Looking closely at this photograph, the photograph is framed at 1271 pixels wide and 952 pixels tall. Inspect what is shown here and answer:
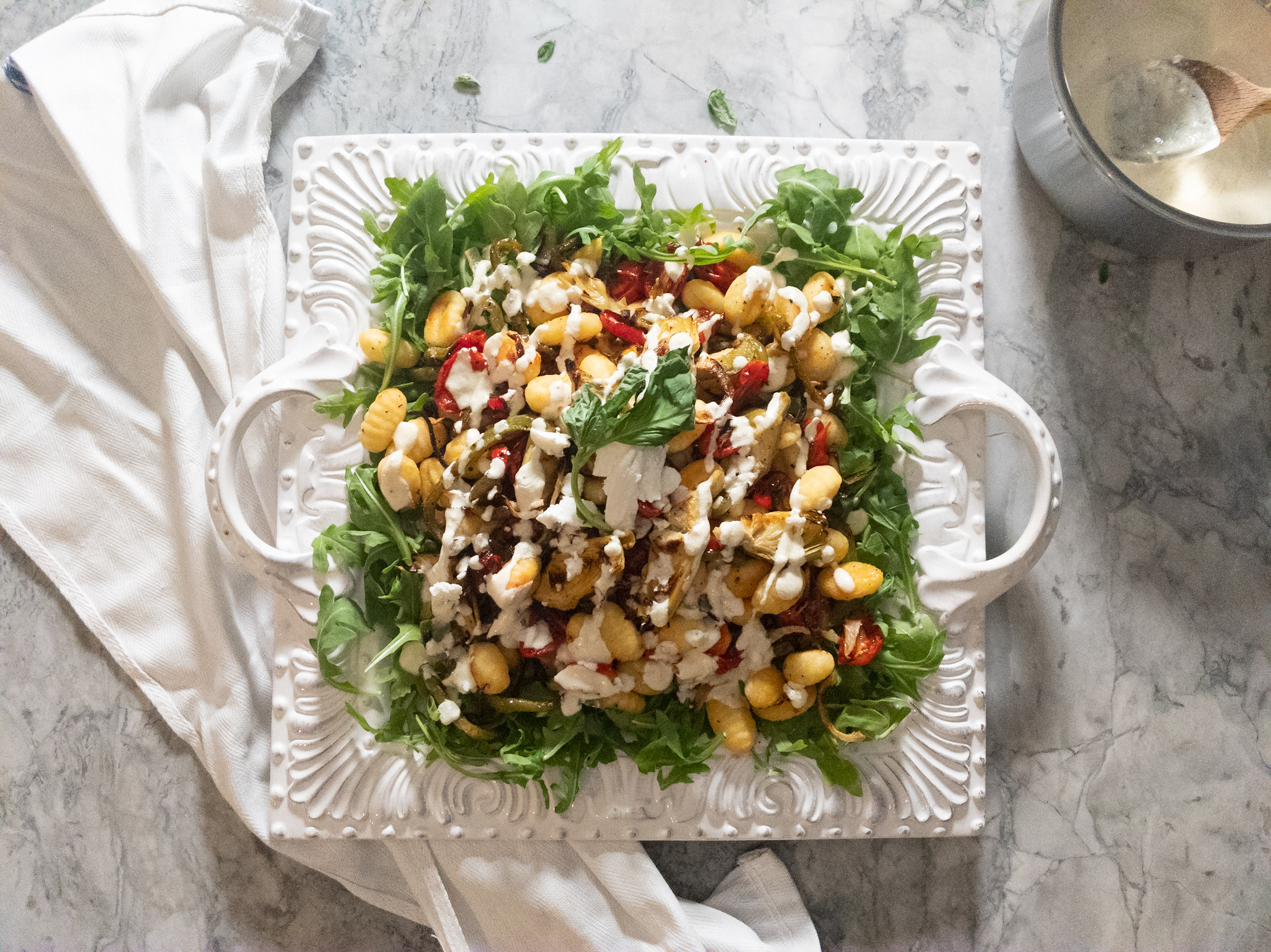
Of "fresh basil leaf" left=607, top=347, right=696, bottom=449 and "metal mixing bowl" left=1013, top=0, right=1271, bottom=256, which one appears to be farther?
"metal mixing bowl" left=1013, top=0, right=1271, bottom=256

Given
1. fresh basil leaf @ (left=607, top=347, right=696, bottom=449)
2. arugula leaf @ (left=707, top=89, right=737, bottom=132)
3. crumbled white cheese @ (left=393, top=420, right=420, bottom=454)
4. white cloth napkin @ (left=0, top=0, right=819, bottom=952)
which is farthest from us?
arugula leaf @ (left=707, top=89, right=737, bottom=132)

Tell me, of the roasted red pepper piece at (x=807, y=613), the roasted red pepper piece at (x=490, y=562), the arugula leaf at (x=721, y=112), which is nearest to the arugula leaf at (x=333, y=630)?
the roasted red pepper piece at (x=490, y=562)

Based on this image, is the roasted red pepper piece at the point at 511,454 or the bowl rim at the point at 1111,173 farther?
the bowl rim at the point at 1111,173

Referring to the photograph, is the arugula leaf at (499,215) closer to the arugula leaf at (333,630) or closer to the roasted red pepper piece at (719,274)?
the roasted red pepper piece at (719,274)

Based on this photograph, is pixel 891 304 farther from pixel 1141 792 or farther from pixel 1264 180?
pixel 1141 792

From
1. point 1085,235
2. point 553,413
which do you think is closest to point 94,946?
point 553,413

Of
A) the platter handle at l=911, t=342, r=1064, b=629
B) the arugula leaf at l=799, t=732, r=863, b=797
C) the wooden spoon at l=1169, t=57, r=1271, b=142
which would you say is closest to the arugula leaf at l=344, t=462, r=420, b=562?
the arugula leaf at l=799, t=732, r=863, b=797

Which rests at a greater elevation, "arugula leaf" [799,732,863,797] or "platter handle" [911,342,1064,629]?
"platter handle" [911,342,1064,629]

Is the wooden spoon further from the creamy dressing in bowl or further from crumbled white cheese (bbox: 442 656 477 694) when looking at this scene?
crumbled white cheese (bbox: 442 656 477 694)
